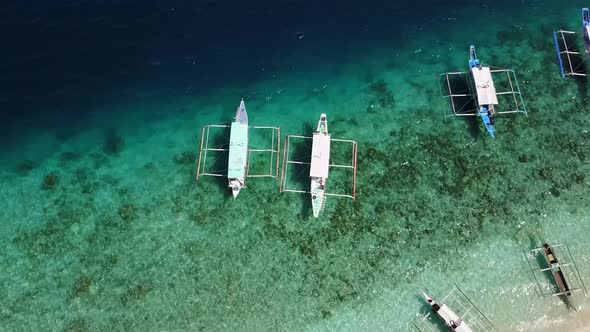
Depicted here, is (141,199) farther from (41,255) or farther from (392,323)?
(392,323)

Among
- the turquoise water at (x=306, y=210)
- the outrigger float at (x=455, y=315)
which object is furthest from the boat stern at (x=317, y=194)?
the outrigger float at (x=455, y=315)

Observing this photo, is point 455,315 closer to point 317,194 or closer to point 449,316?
point 449,316

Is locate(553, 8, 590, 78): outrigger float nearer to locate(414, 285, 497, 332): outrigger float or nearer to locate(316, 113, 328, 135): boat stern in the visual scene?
locate(316, 113, 328, 135): boat stern

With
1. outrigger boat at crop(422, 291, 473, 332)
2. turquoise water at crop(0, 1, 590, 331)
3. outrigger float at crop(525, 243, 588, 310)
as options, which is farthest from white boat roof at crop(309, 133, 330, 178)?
outrigger float at crop(525, 243, 588, 310)

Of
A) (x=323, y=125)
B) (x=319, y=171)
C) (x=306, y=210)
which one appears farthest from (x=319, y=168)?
(x=323, y=125)

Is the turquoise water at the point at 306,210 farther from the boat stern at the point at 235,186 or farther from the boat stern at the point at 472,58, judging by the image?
the boat stern at the point at 472,58
